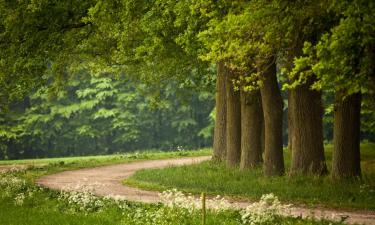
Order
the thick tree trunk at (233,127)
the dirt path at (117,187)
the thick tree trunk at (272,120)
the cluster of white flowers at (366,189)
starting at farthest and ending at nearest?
the thick tree trunk at (233,127), the thick tree trunk at (272,120), the cluster of white flowers at (366,189), the dirt path at (117,187)

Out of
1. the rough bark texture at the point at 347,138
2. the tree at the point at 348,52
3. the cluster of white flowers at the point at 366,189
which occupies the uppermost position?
the tree at the point at 348,52

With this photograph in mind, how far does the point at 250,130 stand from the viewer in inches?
922

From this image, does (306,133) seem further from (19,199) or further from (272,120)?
(19,199)

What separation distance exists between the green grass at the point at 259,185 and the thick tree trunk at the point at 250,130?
2.70ft

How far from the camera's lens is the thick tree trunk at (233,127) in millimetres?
25719

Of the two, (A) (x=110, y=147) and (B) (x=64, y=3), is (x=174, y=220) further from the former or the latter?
(A) (x=110, y=147)

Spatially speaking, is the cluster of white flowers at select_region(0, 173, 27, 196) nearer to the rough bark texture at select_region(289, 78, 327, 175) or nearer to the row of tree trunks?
the row of tree trunks

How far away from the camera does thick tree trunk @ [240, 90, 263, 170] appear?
76.6ft

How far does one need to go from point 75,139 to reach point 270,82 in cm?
4411

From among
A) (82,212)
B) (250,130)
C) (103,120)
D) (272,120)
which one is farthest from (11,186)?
(103,120)

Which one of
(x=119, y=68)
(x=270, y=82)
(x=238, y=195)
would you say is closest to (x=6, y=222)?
(x=238, y=195)

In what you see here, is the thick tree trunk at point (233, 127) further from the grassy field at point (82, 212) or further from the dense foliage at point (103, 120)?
the dense foliage at point (103, 120)

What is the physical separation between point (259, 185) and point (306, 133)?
2.64 m

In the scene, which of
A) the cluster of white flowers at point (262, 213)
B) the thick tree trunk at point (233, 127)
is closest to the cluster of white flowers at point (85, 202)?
the cluster of white flowers at point (262, 213)
